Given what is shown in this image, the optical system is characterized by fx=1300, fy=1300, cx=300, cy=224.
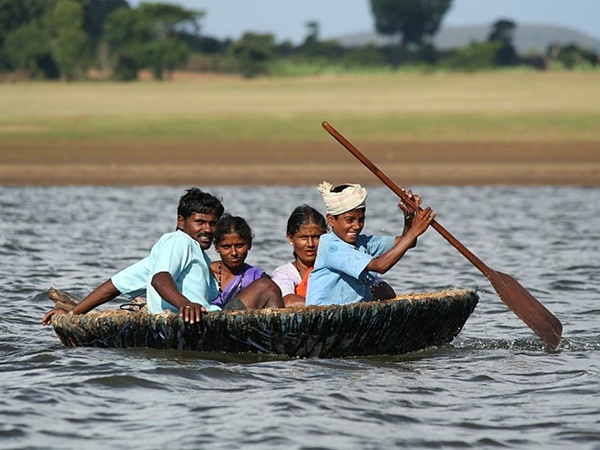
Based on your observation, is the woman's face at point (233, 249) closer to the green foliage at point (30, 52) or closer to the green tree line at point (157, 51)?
the green tree line at point (157, 51)

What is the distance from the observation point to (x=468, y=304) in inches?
313

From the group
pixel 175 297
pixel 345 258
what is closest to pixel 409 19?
pixel 345 258

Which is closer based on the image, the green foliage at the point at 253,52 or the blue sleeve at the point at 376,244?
the blue sleeve at the point at 376,244

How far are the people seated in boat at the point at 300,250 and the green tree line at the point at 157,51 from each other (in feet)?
116

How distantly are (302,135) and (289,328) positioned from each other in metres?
17.2

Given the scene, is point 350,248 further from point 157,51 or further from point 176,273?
point 157,51

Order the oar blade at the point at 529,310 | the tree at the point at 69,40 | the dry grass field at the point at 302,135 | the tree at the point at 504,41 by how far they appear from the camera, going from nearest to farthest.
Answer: the oar blade at the point at 529,310, the dry grass field at the point at 302,135, the tree at the point at 69,40, the tree at the point at 504,41

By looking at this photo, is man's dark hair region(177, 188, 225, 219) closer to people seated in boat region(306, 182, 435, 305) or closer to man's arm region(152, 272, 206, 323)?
man's arm region(152, 272, 206, 323)

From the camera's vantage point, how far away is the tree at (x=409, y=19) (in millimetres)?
65375

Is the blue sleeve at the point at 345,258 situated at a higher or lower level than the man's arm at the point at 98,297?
higher

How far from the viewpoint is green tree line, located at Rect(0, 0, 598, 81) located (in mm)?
44625

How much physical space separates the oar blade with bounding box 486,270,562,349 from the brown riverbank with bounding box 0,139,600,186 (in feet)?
36.3

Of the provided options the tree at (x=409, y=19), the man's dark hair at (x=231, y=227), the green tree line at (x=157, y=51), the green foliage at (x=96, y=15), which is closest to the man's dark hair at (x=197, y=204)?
the man's dark hair at (x=231, y=227)

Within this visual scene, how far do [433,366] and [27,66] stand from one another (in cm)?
3909
